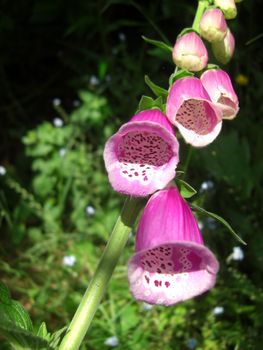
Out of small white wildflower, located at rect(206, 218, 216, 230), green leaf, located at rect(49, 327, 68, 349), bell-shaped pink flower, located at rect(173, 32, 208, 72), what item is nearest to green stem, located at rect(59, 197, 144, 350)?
green leaf, located at rect(49, 327, 68, 349)

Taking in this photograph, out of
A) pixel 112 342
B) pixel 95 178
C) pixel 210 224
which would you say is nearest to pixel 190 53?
pixel 112 342

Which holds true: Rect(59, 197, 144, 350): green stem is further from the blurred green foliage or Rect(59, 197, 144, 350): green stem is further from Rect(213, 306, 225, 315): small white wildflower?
Rect(213, 306, 225, 315): small white wildflower

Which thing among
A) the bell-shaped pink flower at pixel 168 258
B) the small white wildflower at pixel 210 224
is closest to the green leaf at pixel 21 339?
the bell-shaped pink flower at pixel 168 258

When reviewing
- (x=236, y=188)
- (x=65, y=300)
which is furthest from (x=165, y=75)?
(x=65, y=300)

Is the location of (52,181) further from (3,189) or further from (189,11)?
(189,11)

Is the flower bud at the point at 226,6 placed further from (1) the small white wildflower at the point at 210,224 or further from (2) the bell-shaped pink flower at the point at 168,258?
(1) the small white wildflower at the point at 210,224
